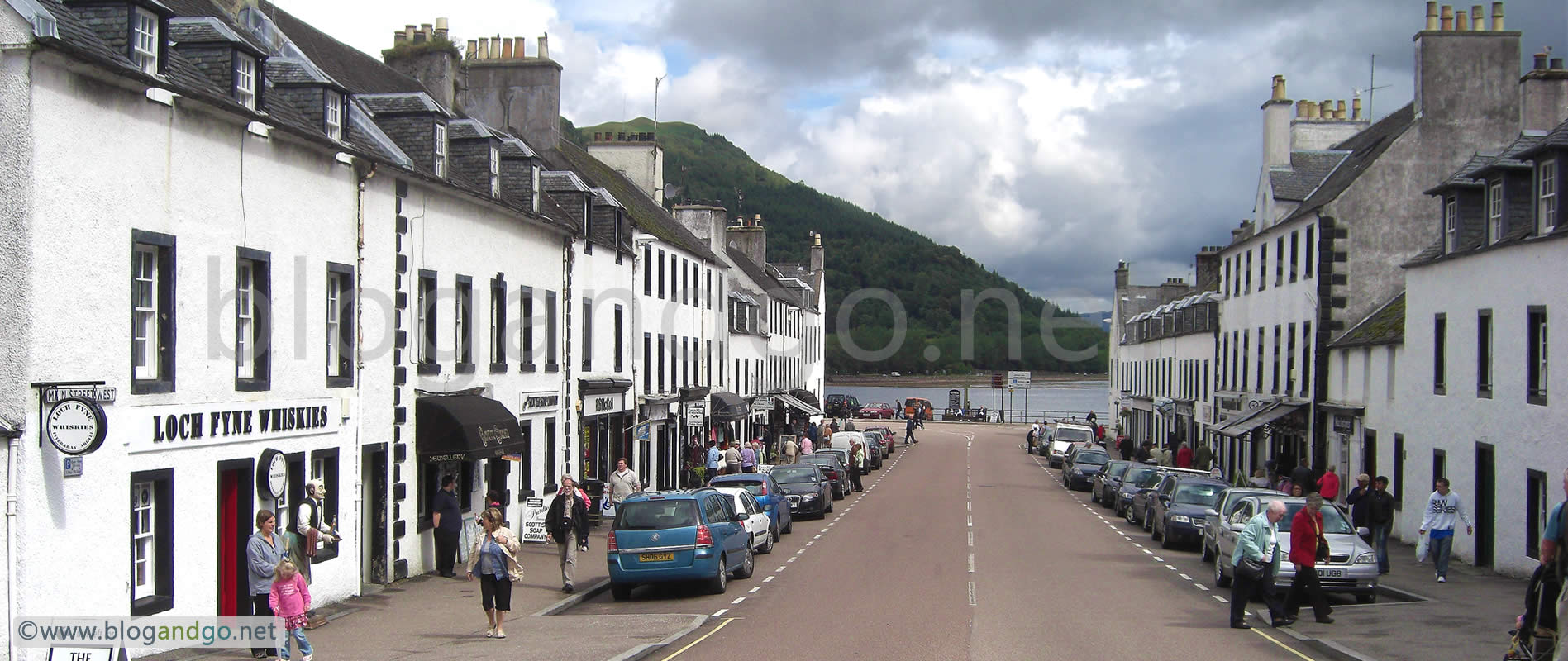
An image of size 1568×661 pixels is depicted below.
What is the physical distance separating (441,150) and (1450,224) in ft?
60.4

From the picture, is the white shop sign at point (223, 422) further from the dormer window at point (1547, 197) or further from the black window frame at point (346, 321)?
the dormer window at point (1547, 197)

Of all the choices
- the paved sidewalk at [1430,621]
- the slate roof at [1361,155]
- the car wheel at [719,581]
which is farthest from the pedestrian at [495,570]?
the slate roof at [1361,155]

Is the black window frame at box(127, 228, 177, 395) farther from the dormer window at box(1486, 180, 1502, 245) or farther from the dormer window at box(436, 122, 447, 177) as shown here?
the dormer window at box(1486, 180, 1502, 245)

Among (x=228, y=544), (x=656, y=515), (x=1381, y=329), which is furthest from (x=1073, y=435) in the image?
(x=228, y=544)

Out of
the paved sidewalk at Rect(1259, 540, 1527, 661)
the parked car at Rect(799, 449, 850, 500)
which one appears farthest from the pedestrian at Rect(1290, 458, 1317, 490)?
the parked car at Rect(799, 449, 850, 500)

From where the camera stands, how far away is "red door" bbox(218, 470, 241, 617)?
50.0 ft

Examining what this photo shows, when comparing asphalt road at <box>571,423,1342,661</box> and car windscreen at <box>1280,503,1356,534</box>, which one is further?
car windscreen at <box>1280,503,1356,534</box>

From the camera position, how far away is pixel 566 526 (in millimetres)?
19469

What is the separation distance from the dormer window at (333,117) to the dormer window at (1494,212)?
1848 cm

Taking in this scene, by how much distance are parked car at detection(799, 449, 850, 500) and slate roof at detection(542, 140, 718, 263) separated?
7846 millimetres

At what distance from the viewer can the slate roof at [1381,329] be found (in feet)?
91.0

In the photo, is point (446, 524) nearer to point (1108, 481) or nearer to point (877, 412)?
point (1108, 481)

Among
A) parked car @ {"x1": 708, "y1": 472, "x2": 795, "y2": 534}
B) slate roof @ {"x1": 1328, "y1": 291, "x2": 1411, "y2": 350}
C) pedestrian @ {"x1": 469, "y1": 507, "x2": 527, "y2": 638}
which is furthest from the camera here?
slate roof @ {"x1": 1328, "y1": 291, "x2": 1411, "y2": 350}

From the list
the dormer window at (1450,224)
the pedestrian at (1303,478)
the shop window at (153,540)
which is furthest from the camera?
the pedestrian at (1303,478)
